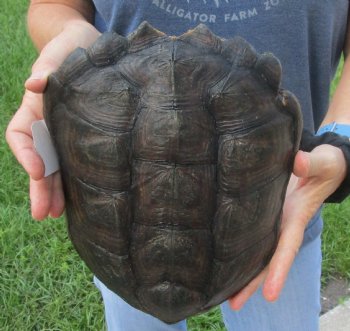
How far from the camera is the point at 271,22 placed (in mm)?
1082

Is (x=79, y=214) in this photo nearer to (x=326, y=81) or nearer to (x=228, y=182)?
(x=228, y=182)

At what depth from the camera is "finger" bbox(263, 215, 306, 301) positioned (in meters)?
0.96

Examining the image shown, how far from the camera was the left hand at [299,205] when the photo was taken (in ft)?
3.16

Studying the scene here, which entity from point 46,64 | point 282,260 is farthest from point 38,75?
point 282,260

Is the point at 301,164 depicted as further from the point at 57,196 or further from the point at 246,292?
the point at 57,196

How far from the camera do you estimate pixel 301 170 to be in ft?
3.04

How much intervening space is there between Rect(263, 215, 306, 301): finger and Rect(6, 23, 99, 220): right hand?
1.23 ft

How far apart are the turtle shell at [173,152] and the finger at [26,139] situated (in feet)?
0.15

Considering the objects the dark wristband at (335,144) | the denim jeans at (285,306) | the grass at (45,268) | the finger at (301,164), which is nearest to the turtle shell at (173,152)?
the finger at (301,164)

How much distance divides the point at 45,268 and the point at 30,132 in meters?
0.96

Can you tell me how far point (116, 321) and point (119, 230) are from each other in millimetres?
431

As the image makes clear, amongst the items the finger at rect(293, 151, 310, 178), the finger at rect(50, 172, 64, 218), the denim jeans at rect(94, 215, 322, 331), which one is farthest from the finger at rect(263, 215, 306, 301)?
the finger at rect(50, 172, 64, 218)

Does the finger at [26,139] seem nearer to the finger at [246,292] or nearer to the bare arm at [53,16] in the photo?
the bare arm at [53,16]

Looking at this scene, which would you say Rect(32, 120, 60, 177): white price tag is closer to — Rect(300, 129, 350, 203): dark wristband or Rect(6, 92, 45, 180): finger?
Rect(6, 92, 45, 180): finger
